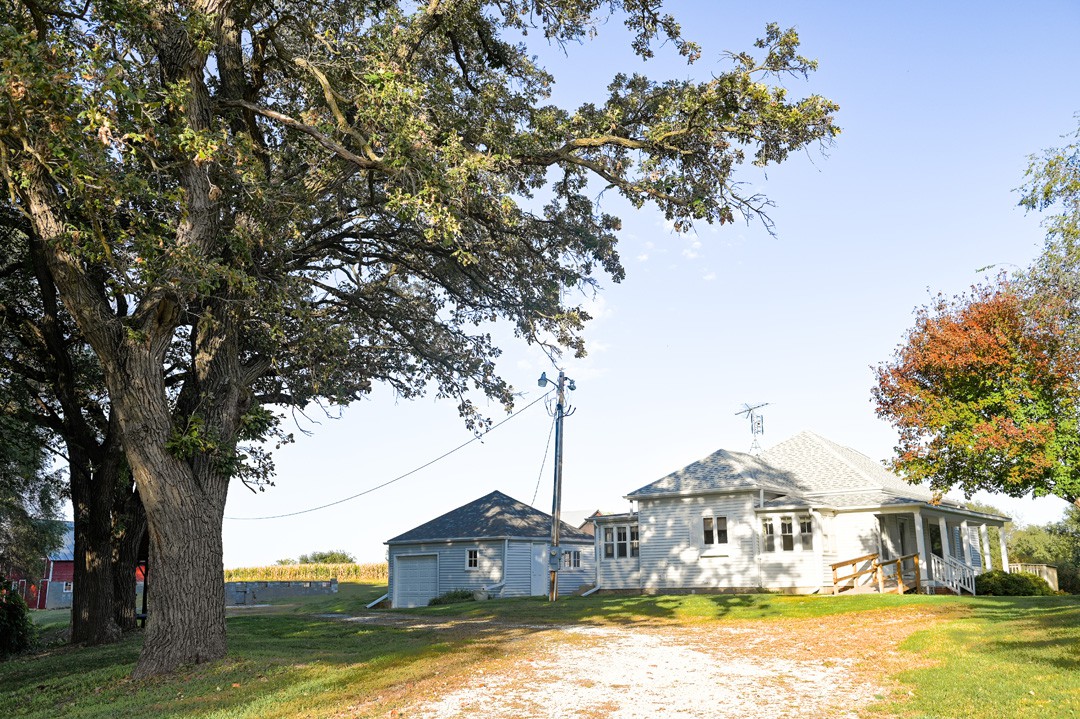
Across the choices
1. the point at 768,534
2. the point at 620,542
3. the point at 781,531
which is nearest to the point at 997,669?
the point at 781,531

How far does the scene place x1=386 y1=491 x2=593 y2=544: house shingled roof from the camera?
120 feet

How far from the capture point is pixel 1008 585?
27625 millimetres

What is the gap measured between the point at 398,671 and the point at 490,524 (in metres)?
25.8

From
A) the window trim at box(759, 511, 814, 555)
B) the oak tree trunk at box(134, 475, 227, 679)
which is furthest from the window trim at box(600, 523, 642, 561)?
the oak tree trunk at box(134, 475, 227, 679)

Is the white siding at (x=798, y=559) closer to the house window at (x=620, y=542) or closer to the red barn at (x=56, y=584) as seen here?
the house window at (x=620, y=542)

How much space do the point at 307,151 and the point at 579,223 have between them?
6.00 meters

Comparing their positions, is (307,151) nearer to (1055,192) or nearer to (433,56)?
(433,56)

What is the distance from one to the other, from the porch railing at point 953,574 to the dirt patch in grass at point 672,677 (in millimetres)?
12384

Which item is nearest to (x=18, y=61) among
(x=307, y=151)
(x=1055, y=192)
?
(x=307, y=151)

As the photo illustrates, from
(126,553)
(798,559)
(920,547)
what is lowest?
(798,559)

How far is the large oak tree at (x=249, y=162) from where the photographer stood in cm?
1145

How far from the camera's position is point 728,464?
31391mm

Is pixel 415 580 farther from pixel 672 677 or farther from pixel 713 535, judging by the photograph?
pixel 672 677

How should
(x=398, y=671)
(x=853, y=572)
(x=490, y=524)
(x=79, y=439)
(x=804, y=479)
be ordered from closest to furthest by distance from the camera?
(x=398, y=671) < (x=79, y=439) < (x=853, y=572) < (x=804, y=479) < (x=490, y=524)
